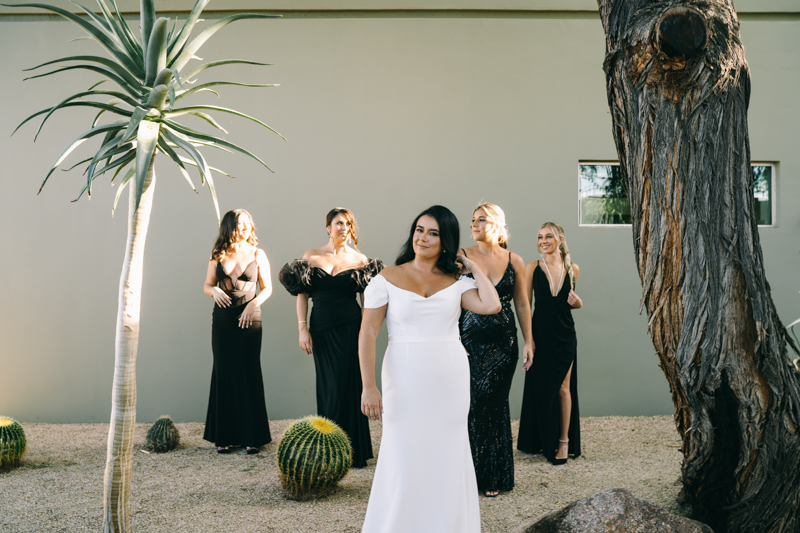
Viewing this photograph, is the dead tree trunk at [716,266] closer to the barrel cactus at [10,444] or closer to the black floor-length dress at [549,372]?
Answer: the black floor-length dress at [549,372]

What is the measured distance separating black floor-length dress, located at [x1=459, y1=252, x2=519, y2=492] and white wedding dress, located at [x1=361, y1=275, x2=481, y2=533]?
1098 millimetres

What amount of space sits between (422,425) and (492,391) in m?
1.33

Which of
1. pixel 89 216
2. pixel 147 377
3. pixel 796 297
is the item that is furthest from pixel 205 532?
pixel 796 297

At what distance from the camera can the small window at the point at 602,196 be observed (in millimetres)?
6145

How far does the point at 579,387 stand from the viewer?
239 inches

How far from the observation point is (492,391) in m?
3.87

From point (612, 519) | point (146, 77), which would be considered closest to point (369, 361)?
point (612, 519)

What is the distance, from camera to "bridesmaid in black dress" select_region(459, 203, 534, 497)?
3850mm

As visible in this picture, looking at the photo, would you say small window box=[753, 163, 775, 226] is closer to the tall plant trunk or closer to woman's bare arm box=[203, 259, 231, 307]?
woman's bare arm box=[203, 259, 231, 307]

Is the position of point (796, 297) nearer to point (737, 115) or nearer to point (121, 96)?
point (737, 115)

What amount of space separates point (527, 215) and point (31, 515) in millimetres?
5051

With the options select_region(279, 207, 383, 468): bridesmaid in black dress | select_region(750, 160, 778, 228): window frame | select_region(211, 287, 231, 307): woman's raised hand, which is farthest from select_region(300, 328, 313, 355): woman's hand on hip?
select_region(750, 160, 778, 228): window frame

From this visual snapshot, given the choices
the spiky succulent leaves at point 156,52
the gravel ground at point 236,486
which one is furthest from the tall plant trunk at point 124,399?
the gravel ground at point 236,486

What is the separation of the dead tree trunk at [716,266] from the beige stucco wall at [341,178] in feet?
10.5
